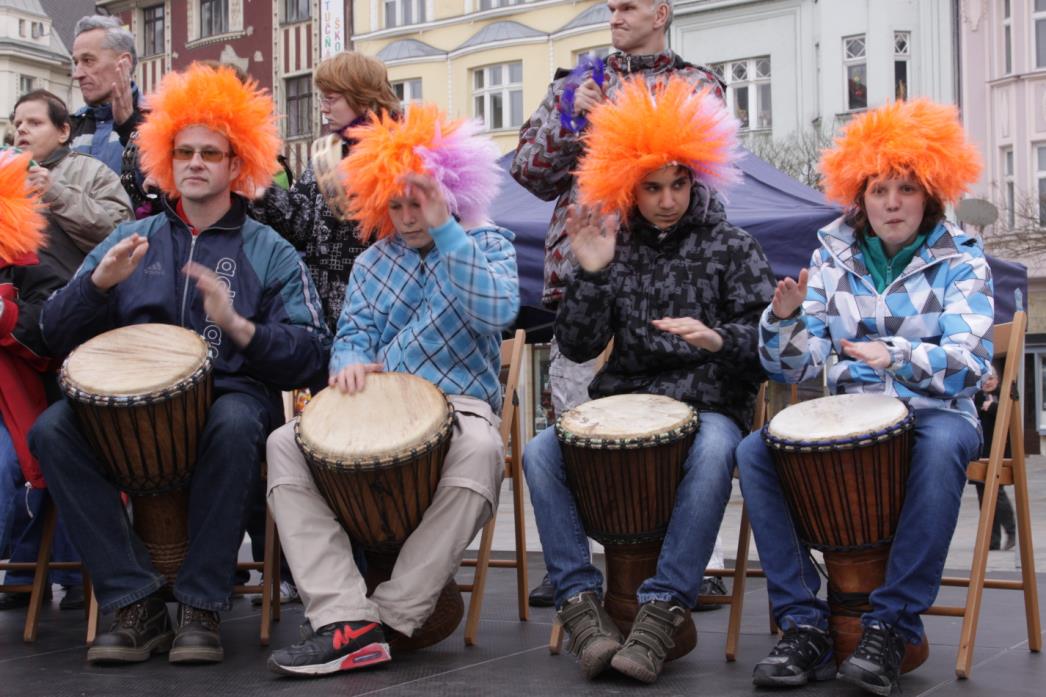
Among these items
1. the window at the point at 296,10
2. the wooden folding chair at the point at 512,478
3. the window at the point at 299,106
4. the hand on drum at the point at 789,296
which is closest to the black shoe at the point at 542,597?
the wooden folding chair at the point at 512,478

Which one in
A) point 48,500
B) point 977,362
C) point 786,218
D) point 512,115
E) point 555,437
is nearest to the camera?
point 977,362

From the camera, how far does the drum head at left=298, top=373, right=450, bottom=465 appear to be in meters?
3.87

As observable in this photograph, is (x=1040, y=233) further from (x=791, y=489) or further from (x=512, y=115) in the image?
(x=791, y=489)

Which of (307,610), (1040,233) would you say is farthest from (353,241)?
(1040,233)

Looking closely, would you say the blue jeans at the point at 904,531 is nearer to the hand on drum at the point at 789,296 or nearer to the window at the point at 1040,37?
the hand on drum at the point at 789,296

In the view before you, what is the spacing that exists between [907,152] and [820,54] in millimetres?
23426

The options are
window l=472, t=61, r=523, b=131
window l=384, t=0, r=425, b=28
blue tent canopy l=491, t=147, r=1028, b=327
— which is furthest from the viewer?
window l=384, t=0, r=425, b=28

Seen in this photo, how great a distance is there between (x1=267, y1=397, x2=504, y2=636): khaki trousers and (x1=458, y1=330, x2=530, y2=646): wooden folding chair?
22 centimetres

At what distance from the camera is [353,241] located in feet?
17.5

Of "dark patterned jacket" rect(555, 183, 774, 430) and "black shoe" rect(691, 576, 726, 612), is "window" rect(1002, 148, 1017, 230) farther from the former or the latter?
"dark patterned jacket" rect(555, 183, 774, 430)

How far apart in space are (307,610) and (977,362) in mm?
1974

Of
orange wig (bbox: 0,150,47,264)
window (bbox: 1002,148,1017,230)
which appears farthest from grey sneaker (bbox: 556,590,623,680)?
window (bbox: 1002,148,1017,230)

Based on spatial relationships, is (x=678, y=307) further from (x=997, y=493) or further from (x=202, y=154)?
(x=202, y=154)

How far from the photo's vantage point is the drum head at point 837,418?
364 centimetres
